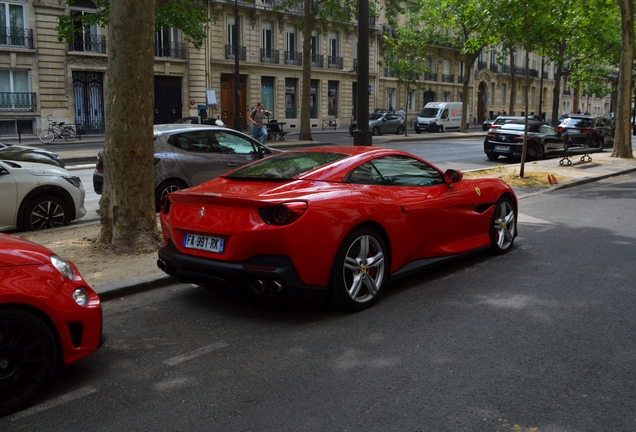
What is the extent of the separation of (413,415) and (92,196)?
11172mm

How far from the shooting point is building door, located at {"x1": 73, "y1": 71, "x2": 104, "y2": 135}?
123 ft

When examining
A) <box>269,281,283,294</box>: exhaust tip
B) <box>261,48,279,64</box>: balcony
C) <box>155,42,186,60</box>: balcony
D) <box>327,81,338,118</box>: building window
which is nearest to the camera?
<box>269,281,283,294</box>: exhaust tip

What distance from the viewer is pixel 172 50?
41094 mm

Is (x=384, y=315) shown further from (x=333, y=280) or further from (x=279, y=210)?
(x=279, y=210)

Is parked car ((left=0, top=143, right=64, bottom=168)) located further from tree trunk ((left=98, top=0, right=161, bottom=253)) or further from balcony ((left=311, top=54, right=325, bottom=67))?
balcony ((left=311, top=54, right=325, bottom=67))

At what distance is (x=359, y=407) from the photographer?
3.67 metres

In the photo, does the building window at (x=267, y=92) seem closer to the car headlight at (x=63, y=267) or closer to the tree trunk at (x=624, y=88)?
the tree trunk at (x=624, y=88)

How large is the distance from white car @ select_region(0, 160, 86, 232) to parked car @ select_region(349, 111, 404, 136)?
34.0m

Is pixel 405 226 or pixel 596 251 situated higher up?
pixel 405 226

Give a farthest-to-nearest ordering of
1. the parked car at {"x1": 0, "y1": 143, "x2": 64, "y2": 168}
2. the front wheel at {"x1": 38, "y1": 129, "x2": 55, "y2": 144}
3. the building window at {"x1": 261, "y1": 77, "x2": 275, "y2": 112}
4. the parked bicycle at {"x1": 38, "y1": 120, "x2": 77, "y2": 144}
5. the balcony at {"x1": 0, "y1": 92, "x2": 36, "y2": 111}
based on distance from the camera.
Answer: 1. the building window at {"x1": 261, "y1": 77, "x2": 275, "y2": 112}
2. the balcony at {"x1": 0, "y1": 92, "x2": 36, "y2": 111}
3. the parked bicycle at {"x1": 38, "y1": 120, "x2": 77, "y2": 144}
4. the front wheel at {"x1": 38, "y1": 129, "x2": 55, "y2": 144}
5. the parked car at {"x1": 0, "y1": 143, "x2": 64, "y2": 168}

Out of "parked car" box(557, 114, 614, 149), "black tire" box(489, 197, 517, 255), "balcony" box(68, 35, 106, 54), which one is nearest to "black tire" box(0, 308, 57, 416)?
"black tire" box(489, 197, 517, 255)

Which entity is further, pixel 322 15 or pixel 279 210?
pixel 322 15

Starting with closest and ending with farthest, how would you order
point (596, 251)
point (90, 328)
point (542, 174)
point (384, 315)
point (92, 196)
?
point (90, 328), point (384, 315), point (596, 251), point (92, 196), point (542, 174)

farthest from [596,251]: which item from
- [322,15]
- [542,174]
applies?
[322,15]
